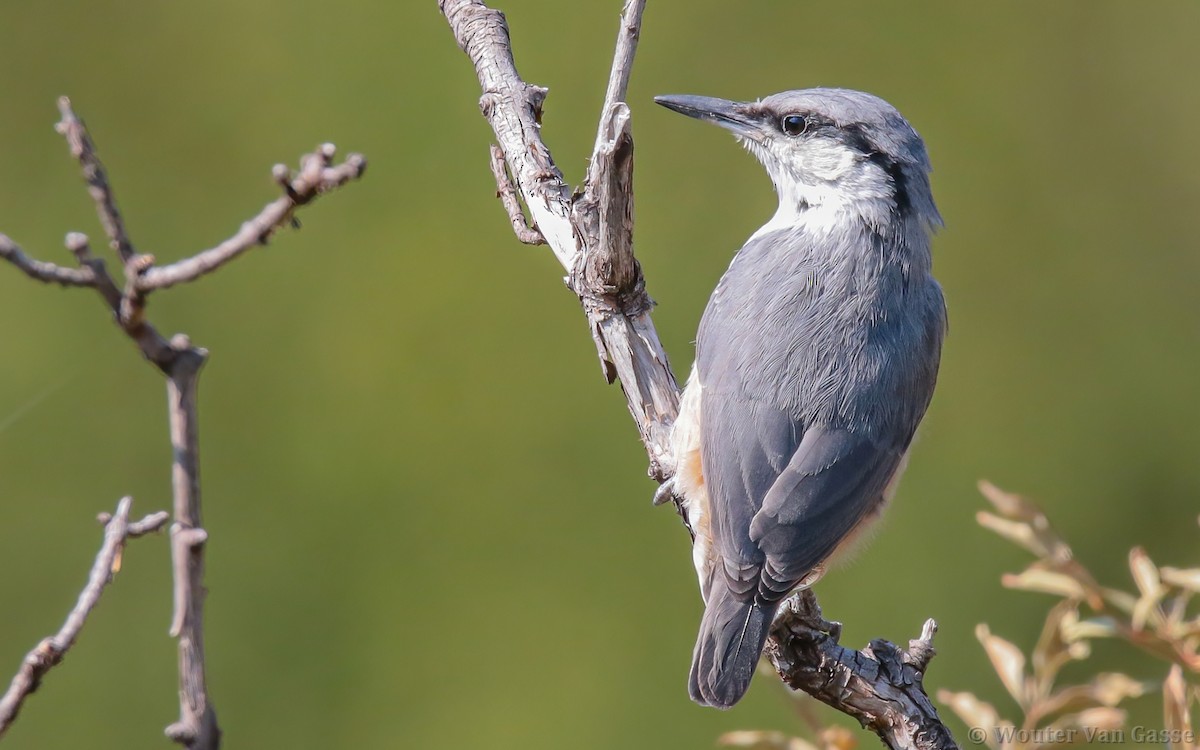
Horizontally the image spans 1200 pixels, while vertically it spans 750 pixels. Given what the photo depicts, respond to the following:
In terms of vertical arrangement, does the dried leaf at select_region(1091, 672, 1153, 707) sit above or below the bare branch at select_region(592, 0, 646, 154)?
below

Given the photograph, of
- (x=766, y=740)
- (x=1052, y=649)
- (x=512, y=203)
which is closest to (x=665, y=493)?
(x=766, y=740)

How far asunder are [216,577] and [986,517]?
2.94 meters

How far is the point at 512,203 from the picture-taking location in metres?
2.41

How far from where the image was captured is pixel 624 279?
2.23m

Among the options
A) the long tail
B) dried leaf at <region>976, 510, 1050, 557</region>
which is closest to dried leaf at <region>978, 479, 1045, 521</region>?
dried leaf at <region>976, 510, 1050, 557</region>

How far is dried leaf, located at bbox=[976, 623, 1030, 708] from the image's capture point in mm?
2074

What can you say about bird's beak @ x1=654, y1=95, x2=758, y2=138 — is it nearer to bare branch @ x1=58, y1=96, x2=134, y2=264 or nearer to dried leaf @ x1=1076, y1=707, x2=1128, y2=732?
dried leaf @ x1=1076, y1=707, x2=1128, y2=732

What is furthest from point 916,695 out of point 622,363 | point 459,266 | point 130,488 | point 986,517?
point 130,488

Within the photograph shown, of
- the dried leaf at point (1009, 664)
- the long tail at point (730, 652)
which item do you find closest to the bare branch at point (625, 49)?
the long tail at point (730, 652)

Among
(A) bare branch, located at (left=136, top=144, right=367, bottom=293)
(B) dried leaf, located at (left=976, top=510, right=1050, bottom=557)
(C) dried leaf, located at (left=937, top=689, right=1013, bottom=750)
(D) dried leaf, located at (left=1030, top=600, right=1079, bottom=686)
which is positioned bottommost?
(C) dried leaf, located at (left=937, top=689, right=1013, bottom=750)

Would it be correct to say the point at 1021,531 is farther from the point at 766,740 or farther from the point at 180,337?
the point at 180,337

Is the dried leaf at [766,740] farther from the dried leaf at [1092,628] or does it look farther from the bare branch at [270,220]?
the bare branch at [270,220]

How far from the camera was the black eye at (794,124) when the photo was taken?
2.81m

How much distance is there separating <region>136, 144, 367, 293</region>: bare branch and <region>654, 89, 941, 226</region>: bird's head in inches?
69.2
